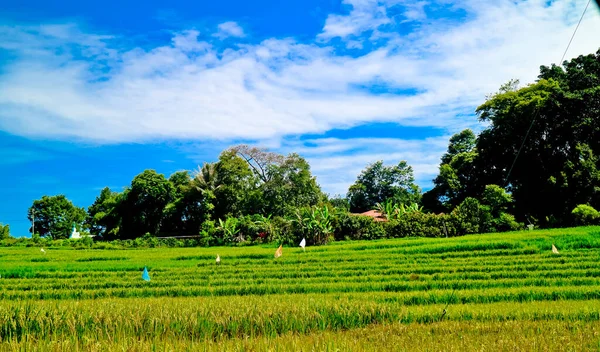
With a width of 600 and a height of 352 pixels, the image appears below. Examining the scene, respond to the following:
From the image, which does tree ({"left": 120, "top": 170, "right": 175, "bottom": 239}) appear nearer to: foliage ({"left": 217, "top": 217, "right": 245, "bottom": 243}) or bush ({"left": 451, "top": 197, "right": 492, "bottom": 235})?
foliage ({"left": 217, "top": 217, "right": 245, "bottom": 243})

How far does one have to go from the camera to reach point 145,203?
51.1 metres

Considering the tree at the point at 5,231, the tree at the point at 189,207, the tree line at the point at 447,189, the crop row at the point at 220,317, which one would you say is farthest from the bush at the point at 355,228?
the tree at the point at 5,231

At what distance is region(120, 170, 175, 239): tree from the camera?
50.2m

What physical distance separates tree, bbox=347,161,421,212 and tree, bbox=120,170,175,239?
80.0 ft

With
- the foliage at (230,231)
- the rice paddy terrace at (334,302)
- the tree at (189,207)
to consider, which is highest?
the tree at (189,207)

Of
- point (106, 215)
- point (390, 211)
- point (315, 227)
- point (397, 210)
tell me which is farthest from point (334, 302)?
point (106, 215)

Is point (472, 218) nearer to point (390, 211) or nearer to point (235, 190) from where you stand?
point (390, 211)

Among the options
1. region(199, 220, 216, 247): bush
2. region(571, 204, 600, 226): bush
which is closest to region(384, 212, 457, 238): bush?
region(571, 204, 600, 226): bush

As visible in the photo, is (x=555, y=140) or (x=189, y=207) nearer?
(x=555, y=140)

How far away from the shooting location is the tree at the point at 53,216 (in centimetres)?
6488

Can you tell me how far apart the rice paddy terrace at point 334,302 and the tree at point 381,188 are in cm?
3628

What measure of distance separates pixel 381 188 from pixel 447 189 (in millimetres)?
15771

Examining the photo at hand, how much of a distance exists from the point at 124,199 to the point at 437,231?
116 ft

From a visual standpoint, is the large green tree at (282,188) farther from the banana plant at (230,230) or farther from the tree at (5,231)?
the tree at (5,231)
